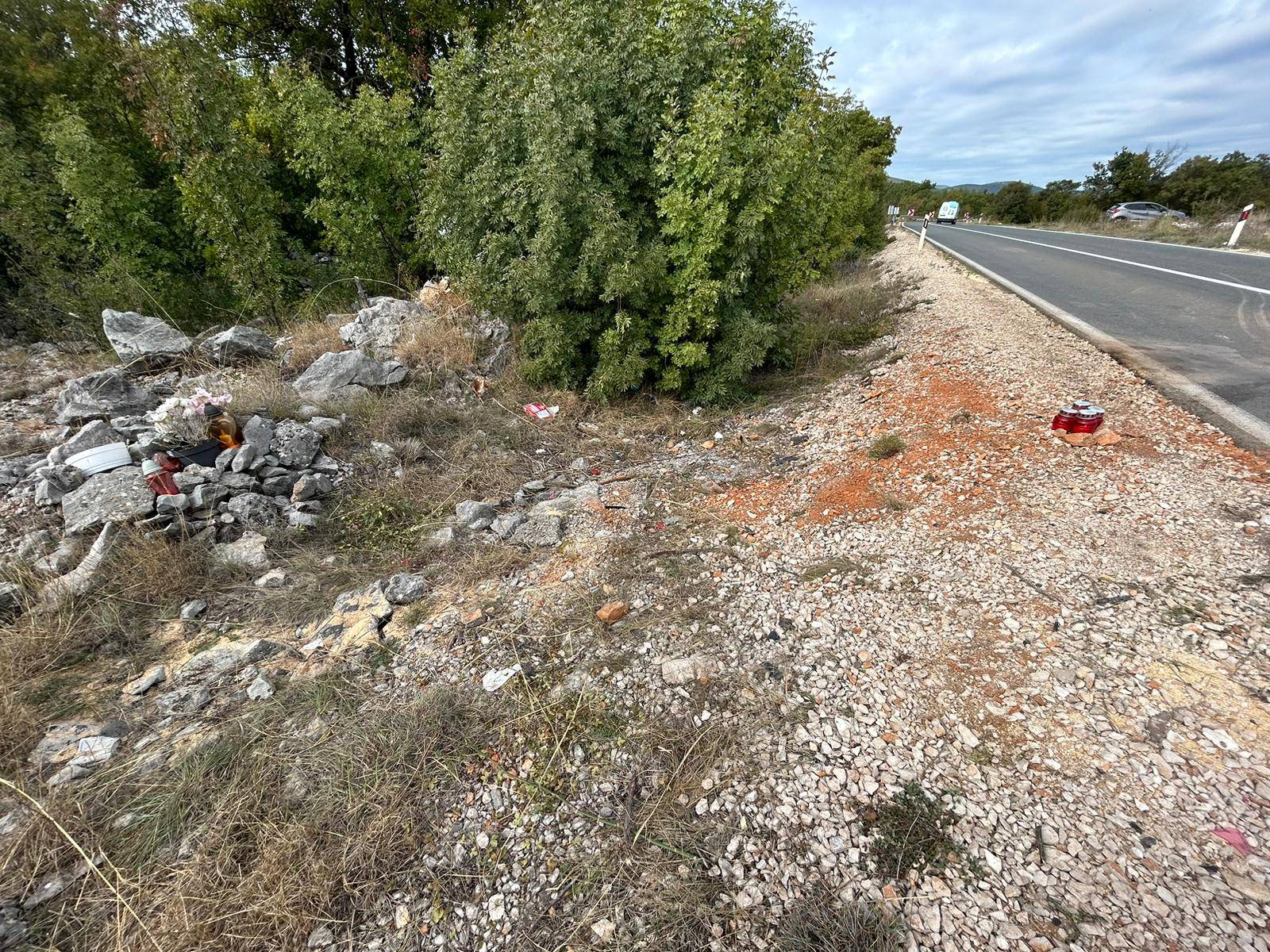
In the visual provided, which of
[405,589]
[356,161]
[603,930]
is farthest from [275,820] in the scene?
[356,161]

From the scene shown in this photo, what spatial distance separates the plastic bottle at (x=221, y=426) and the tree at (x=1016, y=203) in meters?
39.2

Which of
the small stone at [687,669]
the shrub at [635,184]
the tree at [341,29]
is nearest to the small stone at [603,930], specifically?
the small stone at [687,669]

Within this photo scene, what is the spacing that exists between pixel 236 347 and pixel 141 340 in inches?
41.8

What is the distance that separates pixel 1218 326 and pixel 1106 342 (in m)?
1.55

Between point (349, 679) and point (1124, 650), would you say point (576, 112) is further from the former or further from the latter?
point (1124, 650)

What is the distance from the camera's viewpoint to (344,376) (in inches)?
218

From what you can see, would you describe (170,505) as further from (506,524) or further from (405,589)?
(506,524)

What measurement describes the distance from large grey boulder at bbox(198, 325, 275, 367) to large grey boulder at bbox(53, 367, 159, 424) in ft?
2.93

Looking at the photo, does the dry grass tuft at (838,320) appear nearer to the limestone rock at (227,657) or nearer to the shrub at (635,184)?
the shrub at (635,184)

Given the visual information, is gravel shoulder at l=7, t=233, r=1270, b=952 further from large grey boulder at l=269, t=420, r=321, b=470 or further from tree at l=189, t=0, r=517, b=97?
tree at l=189, t=0, r=517, b=97

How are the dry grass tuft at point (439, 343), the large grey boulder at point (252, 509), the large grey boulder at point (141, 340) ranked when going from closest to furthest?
the large grey boulder at point (252, 509) < the large grey boulder at point (141, 340) < the dry grass tuft at point (439, 343)

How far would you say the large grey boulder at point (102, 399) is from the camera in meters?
4.96

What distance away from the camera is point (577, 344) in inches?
222

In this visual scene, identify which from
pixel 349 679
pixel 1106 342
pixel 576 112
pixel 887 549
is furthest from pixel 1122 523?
pixel 576 112
